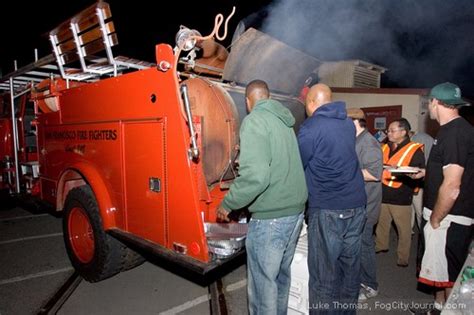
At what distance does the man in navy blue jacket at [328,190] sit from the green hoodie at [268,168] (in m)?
0.15

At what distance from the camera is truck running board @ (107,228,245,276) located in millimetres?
2621

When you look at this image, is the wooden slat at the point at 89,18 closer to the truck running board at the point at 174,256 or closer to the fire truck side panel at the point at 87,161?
the fire truck side panel at the point at 87,161

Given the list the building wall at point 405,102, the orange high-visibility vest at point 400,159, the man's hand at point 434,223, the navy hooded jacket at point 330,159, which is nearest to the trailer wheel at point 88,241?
the navy hooded jacket at point 330,159

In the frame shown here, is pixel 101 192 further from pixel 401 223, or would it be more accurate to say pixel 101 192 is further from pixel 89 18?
pixel 401 223

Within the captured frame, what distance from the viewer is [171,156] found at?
275 cm

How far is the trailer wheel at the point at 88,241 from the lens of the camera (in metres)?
3.55

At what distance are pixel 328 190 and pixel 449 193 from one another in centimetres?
98

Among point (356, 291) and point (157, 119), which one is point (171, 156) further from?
point (356, 291)

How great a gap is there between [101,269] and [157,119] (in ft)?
6.42

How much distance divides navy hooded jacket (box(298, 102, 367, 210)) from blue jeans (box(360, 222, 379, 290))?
0.96 m

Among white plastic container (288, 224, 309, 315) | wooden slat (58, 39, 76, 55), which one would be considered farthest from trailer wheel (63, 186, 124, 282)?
white plastic container (288, 224, 309, 315)

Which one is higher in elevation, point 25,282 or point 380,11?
point 380,11

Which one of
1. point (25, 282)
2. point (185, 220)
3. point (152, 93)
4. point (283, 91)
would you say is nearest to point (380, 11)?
point (283, 91)

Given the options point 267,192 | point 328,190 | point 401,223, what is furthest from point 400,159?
point 267,192
